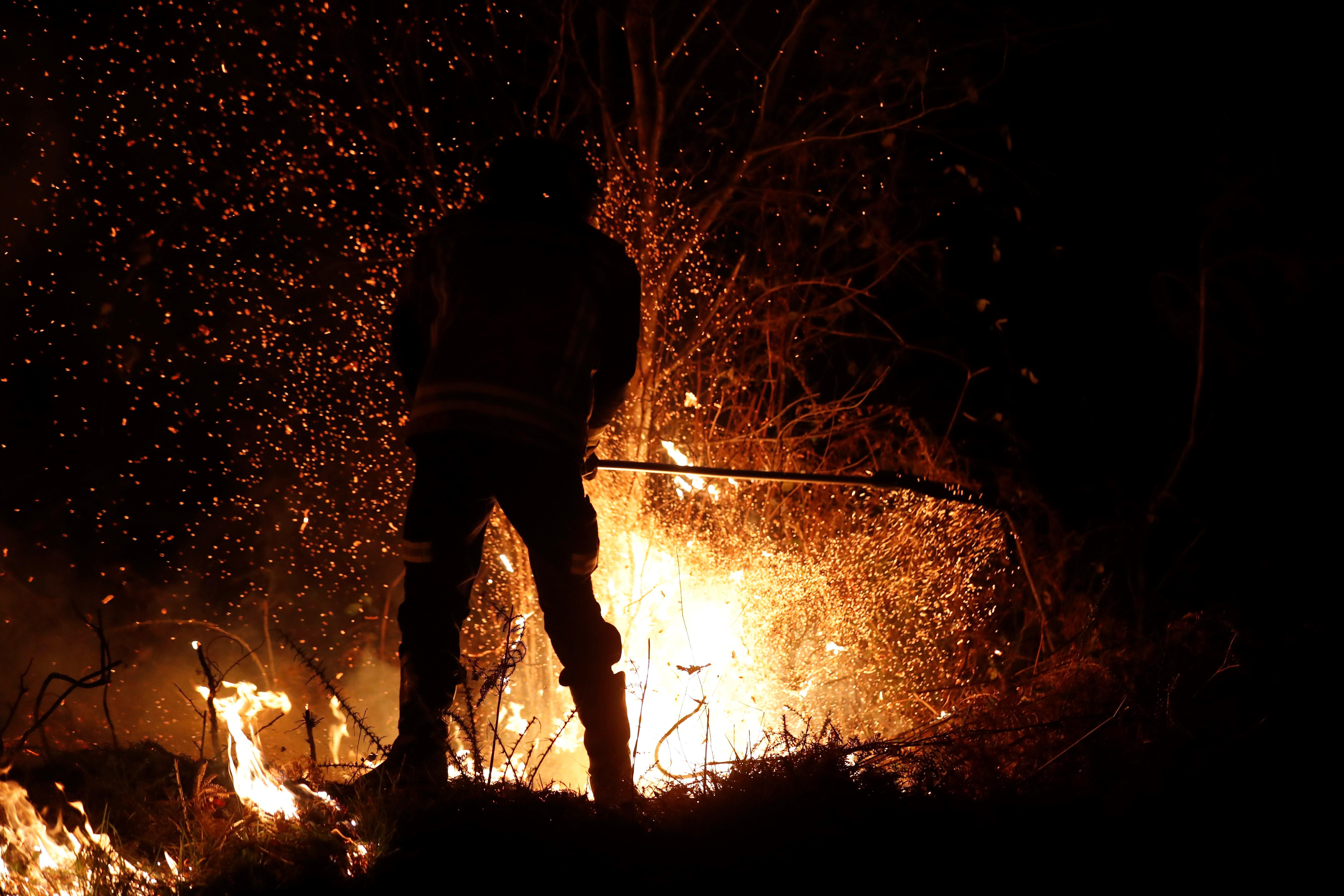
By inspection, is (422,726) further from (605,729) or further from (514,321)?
(514,321)

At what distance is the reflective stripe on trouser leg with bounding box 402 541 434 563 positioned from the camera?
228cm

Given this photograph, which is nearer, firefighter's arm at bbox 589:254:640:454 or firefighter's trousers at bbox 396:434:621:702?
firefighter's trousers at bbox 396:434:621:702

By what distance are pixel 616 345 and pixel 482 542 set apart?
0.69 meters

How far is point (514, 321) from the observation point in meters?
2.23

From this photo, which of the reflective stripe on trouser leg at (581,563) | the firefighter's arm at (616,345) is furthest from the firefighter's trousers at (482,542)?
the firefighter's arm at (616,345)

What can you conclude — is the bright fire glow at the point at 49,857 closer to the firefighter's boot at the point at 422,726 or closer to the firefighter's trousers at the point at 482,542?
the firefighter's boot at the point at 422,726

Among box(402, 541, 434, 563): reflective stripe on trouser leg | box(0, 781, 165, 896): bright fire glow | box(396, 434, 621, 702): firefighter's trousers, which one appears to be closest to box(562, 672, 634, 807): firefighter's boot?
box(396, 434, 621, 702): firefighter's trousers

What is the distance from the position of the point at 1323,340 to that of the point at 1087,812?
23.8ft

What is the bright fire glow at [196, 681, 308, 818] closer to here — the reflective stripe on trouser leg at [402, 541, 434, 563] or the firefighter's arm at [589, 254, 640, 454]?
the reflective stripe on trouser leg at [402, 541, 434, 563]

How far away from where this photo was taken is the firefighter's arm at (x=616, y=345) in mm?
2410

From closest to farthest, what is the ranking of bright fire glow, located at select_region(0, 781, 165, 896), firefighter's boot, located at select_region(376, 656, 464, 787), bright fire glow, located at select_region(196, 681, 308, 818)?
bright fire glow, located at select_region(0, 781, 165, 896) < bright fire glow, located at select_region(196, 681, 308, 818) < firefighter's boot, located at select_region(376, 656, 464, 787)

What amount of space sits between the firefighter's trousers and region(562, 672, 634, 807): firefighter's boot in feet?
0.07

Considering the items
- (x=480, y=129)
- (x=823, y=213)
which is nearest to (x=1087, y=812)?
(x=823, y=213)

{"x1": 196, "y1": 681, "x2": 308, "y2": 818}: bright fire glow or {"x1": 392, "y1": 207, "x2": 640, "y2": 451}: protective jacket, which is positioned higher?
{"x1": 392, "y1": 207, "x2": 640, "y2": 451}: protective jacket
